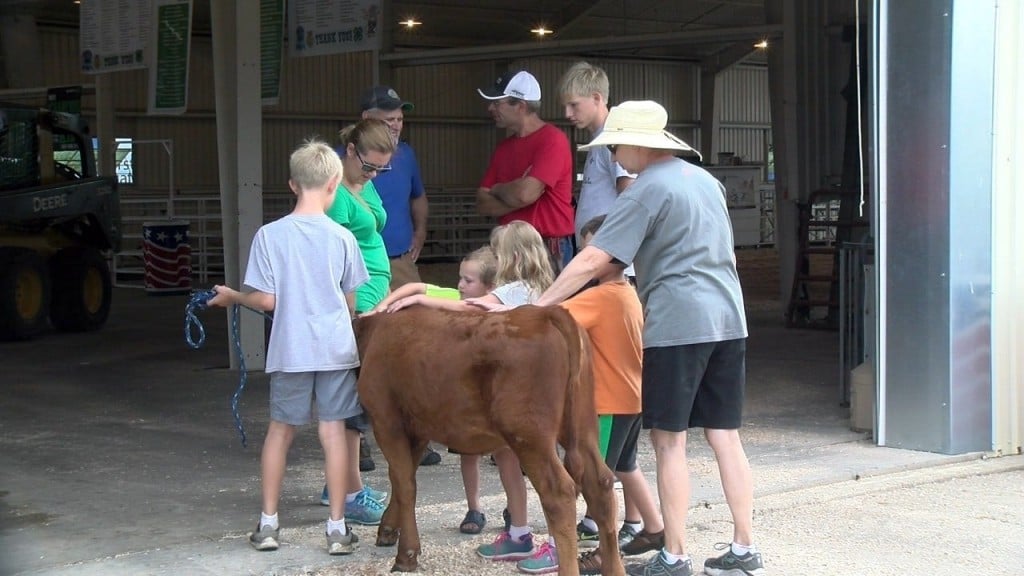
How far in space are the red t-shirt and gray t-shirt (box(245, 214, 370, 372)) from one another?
4.53 feet

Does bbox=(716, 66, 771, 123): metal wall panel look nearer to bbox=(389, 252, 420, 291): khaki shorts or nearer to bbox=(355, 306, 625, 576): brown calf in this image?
bbox=(389, 252, 420, 291): khaki shorts

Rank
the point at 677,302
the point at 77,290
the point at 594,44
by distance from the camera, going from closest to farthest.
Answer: the point at 677,302
the point at 77,290
the point at 594,44

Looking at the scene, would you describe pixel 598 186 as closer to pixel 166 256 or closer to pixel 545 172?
pixel 545 172

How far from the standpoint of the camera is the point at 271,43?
12.6 metres

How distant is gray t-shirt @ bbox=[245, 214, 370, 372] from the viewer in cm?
488

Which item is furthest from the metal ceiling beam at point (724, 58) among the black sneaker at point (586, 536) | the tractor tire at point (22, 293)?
the black sneaker at point (586, 536)

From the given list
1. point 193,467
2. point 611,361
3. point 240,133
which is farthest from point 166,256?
point 611,361

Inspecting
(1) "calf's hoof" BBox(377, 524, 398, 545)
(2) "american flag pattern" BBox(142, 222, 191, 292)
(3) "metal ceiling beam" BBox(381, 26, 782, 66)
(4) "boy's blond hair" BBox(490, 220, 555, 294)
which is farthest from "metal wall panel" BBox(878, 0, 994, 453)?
(2) "american flag pattern" BBox(142, 222, 191, 292)

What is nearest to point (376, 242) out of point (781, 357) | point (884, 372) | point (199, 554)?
point (199, 554)

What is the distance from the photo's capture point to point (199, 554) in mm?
4984

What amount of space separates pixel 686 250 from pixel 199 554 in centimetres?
226

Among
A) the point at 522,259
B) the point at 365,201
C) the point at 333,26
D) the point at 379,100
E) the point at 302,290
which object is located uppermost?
the point at 333,26

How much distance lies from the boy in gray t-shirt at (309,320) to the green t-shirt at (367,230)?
0.35 meters

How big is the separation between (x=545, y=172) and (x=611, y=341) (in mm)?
1448
